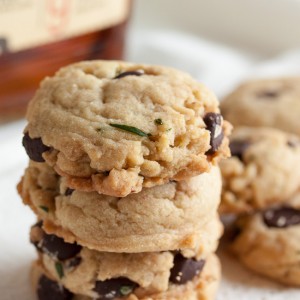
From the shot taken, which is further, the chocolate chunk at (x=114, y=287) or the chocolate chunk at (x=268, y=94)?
the chocolate chunk at (x=268, y=94)

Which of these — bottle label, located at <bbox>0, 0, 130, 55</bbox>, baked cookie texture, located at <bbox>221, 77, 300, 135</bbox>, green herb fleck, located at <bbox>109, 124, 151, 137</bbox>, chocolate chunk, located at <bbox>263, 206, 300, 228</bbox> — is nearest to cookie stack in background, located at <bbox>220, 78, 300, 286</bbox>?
chocolate chunk, located at <bbox>263, 206, 300, 228</bbox>

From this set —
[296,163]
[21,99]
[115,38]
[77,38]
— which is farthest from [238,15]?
[296,163]

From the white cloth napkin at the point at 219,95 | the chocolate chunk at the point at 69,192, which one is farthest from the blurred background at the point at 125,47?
the chocolate chunk at the point at 69,192

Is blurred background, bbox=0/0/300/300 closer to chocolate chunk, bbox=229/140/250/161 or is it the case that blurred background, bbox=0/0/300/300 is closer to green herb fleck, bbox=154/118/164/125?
chocolate chunk, bbox=229/140/250/161

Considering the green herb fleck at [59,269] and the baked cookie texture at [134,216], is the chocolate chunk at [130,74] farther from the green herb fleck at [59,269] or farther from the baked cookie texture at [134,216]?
the green herb fleck at [59,269]

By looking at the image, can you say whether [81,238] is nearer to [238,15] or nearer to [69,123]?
[69,123]

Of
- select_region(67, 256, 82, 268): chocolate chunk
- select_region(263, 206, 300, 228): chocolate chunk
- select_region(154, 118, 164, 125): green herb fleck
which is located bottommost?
select_region(263, 206, 300, 228): chocolate chunk

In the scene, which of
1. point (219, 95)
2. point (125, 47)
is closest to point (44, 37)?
point (125, 47)
